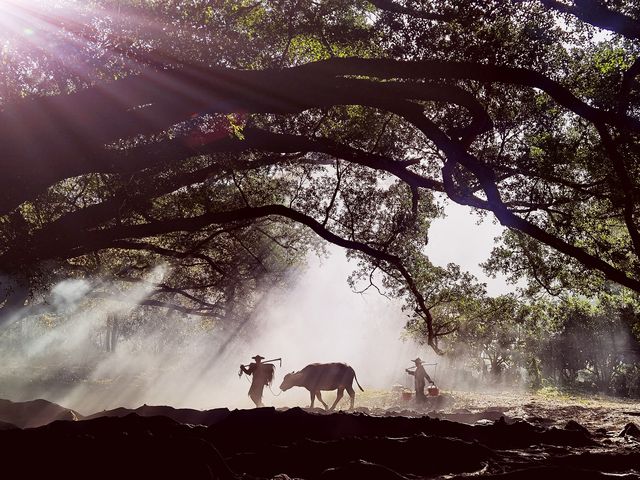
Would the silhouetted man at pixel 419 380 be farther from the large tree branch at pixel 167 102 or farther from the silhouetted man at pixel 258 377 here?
the large tree branch at pixel 167 102

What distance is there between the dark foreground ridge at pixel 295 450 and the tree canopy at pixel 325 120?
136 inches

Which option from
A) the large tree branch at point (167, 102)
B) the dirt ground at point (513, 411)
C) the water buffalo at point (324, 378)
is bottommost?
the dirt ground at point (513, 411)

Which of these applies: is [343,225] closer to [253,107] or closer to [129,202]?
[129,202]

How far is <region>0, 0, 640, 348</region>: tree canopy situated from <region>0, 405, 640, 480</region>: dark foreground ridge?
3450 mm

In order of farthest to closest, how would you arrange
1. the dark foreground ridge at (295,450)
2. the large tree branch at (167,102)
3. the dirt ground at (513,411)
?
the dirt ground at (513,411) → the large tree branch at (167,102) → the dark foreground ridge at (295,450)

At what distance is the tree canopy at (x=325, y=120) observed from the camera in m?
7.35

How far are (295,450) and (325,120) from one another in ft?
31.2

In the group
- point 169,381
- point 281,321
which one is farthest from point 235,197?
point 281,321

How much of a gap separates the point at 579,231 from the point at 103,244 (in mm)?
12952

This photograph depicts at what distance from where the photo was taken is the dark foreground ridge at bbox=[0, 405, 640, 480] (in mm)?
4250

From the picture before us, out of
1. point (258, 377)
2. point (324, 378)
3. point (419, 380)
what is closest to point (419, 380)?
point (419, 380)

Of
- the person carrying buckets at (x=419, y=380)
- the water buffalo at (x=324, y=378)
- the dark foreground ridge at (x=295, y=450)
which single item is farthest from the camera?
the person carrying buckets at (x=419, y=380)

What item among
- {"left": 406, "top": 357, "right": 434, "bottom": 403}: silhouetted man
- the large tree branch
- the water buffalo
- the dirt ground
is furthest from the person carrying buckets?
the large tree branch

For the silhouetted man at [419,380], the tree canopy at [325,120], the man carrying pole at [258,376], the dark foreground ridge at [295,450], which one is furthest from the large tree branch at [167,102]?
the silhouetted man at [419,380]
